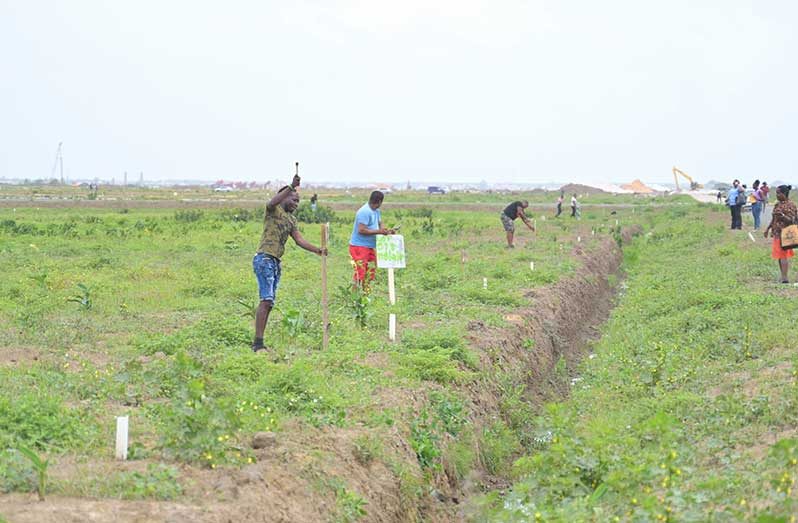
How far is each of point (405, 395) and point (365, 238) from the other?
5.08 meters

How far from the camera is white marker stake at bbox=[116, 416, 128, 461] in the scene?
683 cm

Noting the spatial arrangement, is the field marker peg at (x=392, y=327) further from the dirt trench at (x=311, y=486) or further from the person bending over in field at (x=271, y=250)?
the person bending over in field at (x=271, y=250)

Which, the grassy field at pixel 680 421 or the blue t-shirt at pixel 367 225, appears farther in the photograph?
the blue t-shirt at pixel 367 225

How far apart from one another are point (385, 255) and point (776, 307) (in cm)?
566

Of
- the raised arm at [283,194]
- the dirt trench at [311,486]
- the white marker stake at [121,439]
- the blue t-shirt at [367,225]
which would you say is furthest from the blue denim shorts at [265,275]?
the white marker stake at [121,439]

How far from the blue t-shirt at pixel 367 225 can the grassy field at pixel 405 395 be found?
926 millimetres

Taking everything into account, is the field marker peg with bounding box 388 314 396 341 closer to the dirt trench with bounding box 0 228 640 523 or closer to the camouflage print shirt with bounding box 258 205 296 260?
the dirt trench with bounding box 0 228 640 523

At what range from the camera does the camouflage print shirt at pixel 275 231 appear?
10.9 m

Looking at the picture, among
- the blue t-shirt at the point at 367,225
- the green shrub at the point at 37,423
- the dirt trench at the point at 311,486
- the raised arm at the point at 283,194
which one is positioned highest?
the raised arm at the point at 283,194

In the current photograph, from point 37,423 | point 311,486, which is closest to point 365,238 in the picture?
point 37,423

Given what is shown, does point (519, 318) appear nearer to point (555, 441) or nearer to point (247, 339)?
point (247, 339)

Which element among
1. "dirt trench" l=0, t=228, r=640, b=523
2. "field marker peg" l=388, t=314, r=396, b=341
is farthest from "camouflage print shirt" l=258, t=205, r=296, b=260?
"dirt trench" l=0, t=228, r=640, b=523

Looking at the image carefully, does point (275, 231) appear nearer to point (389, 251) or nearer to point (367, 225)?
point (389, 251)

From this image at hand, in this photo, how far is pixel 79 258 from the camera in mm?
21828
